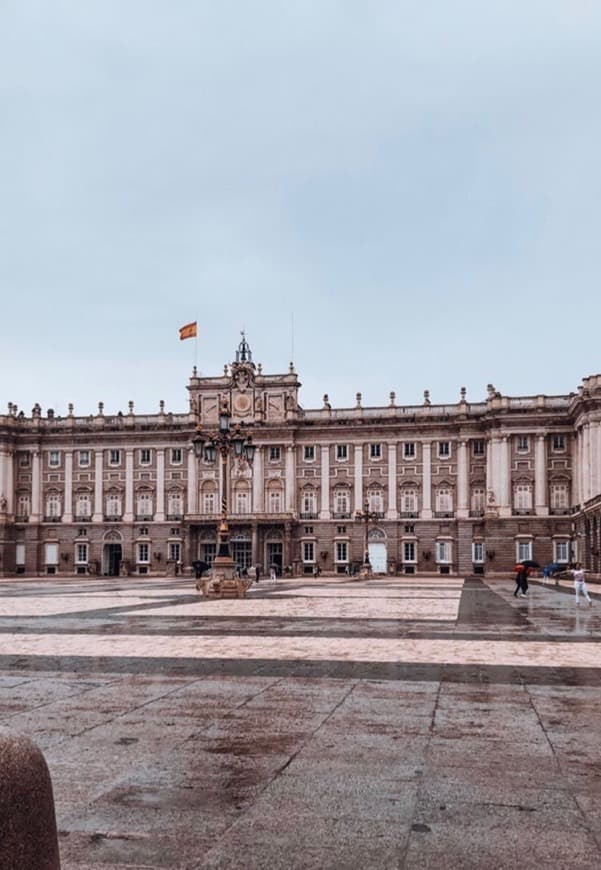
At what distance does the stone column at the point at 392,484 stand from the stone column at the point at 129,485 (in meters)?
26.2

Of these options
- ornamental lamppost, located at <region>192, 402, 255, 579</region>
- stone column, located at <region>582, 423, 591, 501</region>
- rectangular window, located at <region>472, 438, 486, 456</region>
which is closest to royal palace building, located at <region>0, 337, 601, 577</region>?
rectangular window, located at <region>472, 438, 486, 456</region>

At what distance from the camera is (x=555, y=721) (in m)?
9.30

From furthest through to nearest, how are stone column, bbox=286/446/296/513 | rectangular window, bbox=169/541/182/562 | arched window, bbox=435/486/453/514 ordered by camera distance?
rectangular window, bbox=169/541/182/562
stone column, bbox=286/446/296/513
arched window, bbox=435/486/453/514

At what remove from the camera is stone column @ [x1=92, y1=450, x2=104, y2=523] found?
89812mm

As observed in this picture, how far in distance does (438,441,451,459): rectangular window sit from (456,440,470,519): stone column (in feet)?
3.73

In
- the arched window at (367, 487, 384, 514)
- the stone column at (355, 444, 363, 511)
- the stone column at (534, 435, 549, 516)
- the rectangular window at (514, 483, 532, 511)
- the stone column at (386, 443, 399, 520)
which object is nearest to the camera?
the stone column at (534, 435, 549, 516)

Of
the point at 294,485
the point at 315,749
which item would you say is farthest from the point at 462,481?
the point at 315,749

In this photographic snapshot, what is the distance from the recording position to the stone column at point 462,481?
3263 inches

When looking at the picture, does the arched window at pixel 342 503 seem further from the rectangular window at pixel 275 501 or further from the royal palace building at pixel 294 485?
the rectangular window at pixel 275 501

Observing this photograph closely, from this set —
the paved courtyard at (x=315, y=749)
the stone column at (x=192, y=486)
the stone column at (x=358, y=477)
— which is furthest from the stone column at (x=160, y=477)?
the paved courtyard at (x=315, y=749)

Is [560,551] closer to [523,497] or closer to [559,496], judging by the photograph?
[559,496]

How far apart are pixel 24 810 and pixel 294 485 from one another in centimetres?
8361

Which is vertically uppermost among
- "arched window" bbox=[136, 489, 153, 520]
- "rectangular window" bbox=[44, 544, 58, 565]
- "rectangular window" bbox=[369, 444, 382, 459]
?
"rectangular window" bbox=[369, 444, 382, 459]

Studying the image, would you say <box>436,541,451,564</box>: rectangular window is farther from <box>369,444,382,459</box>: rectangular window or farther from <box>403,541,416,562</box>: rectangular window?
<box>369,444,382,459</box>: rectangular window
